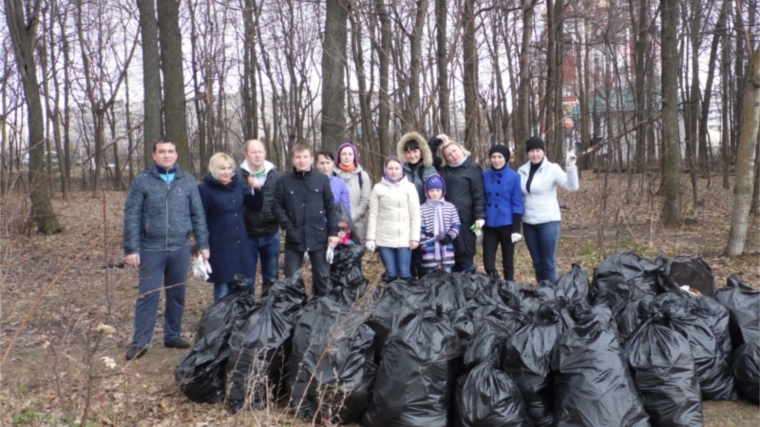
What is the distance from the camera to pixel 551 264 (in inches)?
217

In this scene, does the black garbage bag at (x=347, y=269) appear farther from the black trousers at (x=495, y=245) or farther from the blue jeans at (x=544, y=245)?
the blue jeans at (x=544, y=245)

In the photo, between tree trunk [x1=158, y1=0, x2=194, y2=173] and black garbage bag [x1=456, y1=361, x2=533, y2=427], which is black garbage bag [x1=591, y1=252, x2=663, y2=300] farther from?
tree trunk [x1=158, y1=0, x2=194, y2=173]

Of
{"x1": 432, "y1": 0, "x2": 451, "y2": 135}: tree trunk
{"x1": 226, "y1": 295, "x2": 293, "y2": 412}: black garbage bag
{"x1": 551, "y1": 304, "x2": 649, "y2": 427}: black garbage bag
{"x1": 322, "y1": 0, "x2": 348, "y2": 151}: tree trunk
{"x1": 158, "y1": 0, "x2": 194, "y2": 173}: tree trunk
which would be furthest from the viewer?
{"x1": 432, "y1": 0, "x2": 451, "y2": 135}: tree trunk

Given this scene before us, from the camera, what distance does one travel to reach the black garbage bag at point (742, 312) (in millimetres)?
3877

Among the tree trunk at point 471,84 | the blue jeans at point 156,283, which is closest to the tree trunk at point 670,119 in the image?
the tree trunk at point 471,84

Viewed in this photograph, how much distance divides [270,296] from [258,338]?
438 mm

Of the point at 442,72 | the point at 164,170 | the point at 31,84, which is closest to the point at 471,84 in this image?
the point at 442,72

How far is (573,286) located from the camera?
4727mm

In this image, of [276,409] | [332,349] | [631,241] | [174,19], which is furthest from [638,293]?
[174,19]

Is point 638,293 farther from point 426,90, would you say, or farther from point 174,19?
point 426,90

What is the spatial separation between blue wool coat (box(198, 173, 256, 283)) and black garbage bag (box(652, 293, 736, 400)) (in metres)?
3.07

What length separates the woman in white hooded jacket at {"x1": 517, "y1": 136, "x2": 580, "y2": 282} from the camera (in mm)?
5422

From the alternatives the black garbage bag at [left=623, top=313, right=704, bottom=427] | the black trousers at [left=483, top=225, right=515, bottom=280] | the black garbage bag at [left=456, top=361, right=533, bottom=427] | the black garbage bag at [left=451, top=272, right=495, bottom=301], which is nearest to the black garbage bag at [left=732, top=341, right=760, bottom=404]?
the black garbage bag at [left=623, top=313, right=704, bottom=427]

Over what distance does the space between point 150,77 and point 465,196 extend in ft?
15.1
